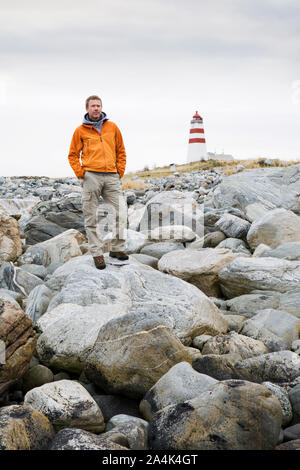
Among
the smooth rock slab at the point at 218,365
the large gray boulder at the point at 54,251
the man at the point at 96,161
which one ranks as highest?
the man at the point at 96,161

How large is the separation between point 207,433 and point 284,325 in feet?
9.79

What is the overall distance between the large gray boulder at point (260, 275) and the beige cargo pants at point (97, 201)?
1.91m

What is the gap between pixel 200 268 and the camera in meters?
8.37

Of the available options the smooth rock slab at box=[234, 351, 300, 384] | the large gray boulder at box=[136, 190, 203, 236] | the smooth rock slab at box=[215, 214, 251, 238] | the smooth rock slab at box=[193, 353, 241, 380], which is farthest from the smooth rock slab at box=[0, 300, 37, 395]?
the large gray boulder at box=[136, 190, 203, 236]

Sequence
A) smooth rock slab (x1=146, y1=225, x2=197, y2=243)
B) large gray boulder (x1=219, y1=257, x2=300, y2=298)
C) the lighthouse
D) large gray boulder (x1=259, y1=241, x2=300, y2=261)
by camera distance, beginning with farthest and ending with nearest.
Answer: the lighthouse
smooth rock slab (x1=146, y1=225, x2=197, y2=243)
large gray boulder (x1=259, y1=241, x2=300, y2=261)
large gray boulder (x1=219, y1=257, x2=300, y2=298)

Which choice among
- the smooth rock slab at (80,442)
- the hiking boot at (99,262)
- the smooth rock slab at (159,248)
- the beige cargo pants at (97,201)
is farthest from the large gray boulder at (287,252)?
the smooth rock slab at (80,442)

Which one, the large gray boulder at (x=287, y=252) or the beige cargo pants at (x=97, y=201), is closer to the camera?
the beige cargo pants at (x=97, y=201)

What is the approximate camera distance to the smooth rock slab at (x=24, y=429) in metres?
3.67

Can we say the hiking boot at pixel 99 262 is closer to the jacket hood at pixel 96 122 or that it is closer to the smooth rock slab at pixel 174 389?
the jacket hood at pixel 96 122

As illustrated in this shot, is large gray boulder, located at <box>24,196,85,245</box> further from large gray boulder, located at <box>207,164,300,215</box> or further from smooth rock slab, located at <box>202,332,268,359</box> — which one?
smooth rock slab, located at <box>202,332,268,359</box>

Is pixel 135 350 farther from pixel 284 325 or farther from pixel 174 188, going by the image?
pixel 174 188

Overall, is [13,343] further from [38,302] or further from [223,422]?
[223,422]

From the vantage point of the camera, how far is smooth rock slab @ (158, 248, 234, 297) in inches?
329
